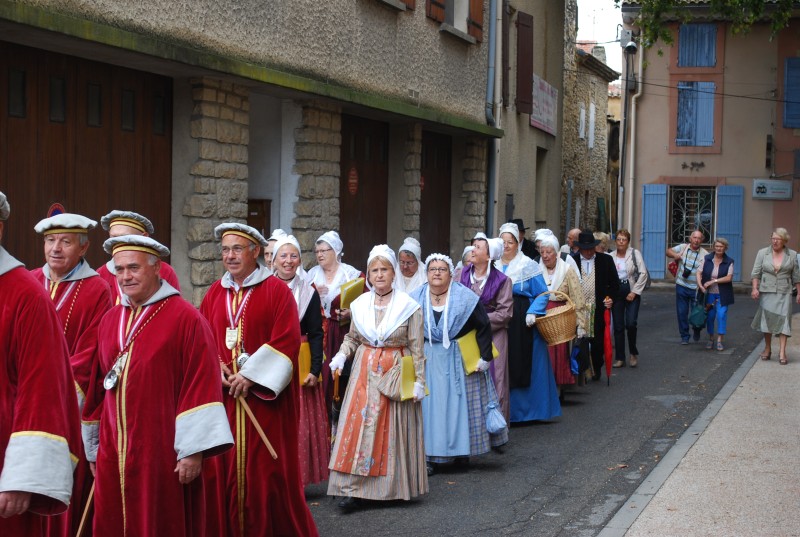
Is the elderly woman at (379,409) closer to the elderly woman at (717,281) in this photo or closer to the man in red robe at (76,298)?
the man in red robe at (76,298)

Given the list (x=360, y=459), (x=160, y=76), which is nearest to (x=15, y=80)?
(x=160, y=76)

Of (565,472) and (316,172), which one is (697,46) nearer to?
(316,172)

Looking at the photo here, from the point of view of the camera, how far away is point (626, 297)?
15227 mm

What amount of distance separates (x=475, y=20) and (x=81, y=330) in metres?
13.9

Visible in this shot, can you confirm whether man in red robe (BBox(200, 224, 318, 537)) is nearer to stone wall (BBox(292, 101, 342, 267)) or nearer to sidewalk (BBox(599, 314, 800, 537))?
sidewalk (BBox(599, 314, 800, 537))

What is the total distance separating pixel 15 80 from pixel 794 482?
6629mm

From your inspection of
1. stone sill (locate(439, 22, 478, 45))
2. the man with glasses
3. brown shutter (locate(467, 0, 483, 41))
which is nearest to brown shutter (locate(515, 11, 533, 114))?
brown shutter (locate(467, 0, 483, 41))

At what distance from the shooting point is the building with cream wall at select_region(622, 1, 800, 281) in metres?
30.7

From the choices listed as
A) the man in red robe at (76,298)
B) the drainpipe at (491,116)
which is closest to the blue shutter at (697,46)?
the drainpipe at (491,116)

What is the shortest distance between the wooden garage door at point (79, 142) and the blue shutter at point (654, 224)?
2156 centimetres

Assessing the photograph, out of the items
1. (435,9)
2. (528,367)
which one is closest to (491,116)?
(435,9)

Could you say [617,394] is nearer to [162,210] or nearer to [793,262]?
[793,262]

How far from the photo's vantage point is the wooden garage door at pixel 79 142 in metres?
9.41

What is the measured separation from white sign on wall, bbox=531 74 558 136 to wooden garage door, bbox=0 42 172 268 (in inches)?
509
